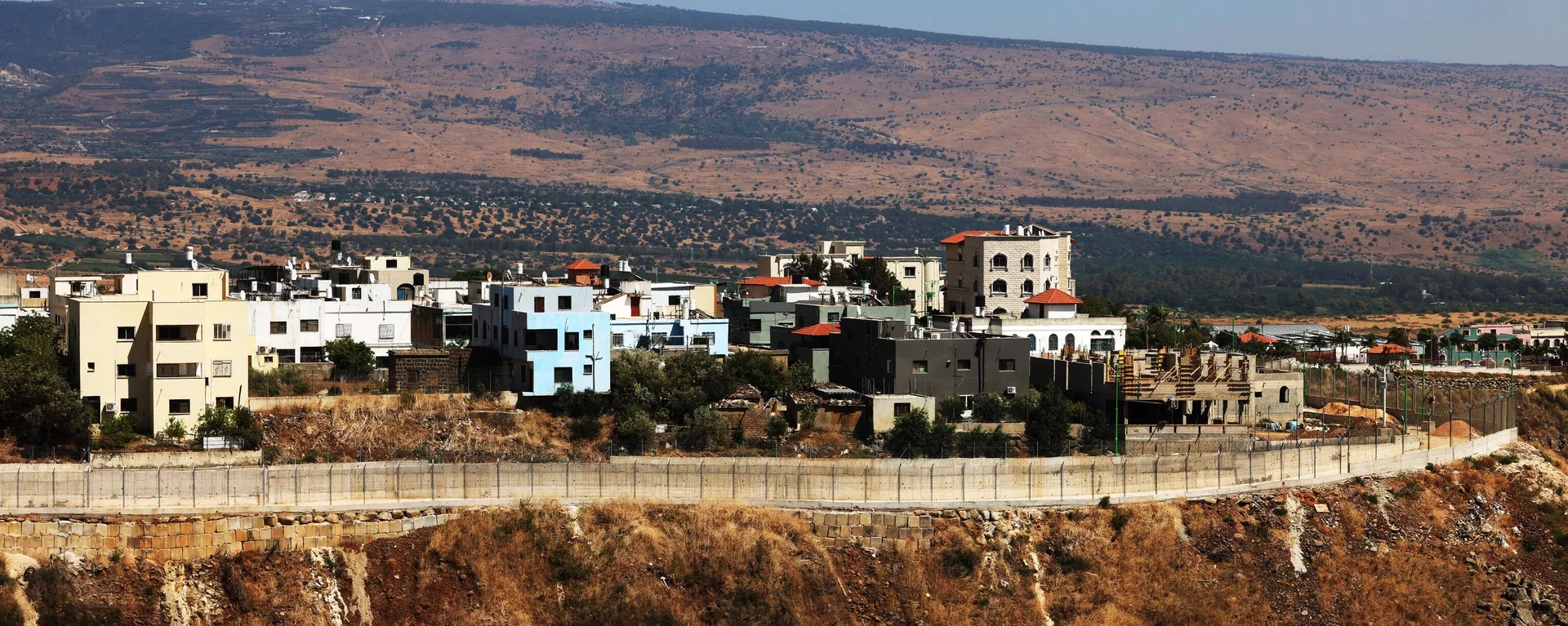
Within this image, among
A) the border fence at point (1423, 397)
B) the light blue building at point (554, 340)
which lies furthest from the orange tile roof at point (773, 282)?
the light blue building at point (554, 340)

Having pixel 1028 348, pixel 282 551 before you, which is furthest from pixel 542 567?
pixel 1028 348

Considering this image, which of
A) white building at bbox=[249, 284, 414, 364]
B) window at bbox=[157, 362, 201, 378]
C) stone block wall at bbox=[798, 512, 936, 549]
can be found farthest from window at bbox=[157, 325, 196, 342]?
stone block wall at bbox=[798, 512, 936, 549]

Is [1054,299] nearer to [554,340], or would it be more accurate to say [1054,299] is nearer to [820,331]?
[820,331]

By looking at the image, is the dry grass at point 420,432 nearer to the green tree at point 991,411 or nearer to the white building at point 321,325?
the white building at point 321,325

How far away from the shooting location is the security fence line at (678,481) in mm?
49188

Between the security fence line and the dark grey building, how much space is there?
315 inches

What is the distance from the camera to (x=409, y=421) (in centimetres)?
5841

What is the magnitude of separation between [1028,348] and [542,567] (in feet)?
68.7

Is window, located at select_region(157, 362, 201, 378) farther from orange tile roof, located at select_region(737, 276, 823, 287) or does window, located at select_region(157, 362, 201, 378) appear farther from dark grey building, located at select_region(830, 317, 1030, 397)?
orange tile roof, located at select_region(737, 276, 823, 287)

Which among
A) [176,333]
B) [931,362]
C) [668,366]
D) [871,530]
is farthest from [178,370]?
[931,362]

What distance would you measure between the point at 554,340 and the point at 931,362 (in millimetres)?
10850

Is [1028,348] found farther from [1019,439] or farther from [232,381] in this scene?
[232,381]

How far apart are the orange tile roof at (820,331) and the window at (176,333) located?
20.9 metres

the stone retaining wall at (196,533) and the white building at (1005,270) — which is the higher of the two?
the white building at (1005,270)
